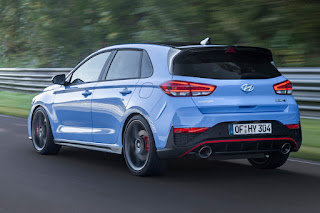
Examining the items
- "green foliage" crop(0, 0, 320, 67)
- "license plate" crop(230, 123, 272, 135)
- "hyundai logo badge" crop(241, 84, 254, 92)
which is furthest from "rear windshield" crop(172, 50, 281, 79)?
"green foliage" crop(0, 0, 320, 67)

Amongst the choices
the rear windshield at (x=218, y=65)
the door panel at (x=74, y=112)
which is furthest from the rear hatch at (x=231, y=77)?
the door panel at (x=74, y=112)

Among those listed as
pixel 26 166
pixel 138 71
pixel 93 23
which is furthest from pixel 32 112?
pixel 93 23

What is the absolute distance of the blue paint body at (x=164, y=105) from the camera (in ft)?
22.4

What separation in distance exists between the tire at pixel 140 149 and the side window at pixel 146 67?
1.63 ft

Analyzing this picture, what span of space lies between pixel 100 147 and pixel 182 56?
1.86 m

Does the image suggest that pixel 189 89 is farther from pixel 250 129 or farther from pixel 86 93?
pixel 86 93

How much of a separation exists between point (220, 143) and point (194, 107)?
477mm

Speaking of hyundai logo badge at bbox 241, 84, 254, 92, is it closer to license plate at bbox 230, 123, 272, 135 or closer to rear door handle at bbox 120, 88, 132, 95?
license plate at bbox 230, 123, 272, 135

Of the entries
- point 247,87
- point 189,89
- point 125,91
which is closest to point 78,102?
point 125,91

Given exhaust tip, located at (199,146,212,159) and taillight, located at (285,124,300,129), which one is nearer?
exhaust tip, located at (199,146,212,159)

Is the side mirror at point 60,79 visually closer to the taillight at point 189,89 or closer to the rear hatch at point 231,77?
the rear hatch at point 231,77

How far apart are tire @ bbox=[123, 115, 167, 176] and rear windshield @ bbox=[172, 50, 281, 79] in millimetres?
778

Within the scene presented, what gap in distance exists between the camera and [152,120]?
7.04 meters

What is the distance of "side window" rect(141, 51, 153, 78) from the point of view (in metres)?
7.39
